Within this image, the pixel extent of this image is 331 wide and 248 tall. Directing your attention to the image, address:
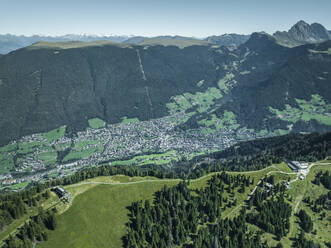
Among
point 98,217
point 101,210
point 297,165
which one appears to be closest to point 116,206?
point 101,210

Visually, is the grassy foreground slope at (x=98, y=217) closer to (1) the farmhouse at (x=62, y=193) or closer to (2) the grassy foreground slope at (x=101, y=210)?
(2) the grassy foreground slope at (x=101, y=210)

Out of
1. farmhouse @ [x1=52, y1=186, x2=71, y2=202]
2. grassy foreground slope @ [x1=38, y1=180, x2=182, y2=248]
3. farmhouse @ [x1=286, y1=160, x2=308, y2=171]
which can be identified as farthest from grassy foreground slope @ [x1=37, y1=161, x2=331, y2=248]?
farmhouse @ [x1=286, y1=160, x2=308, y2=171]

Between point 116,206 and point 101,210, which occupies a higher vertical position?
point 101,210

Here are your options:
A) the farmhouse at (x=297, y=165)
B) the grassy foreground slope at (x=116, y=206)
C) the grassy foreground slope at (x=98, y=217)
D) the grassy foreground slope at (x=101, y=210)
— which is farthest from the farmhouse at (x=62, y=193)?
the farmhouse at (x=297, y=165)

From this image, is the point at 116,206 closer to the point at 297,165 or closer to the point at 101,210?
the point at 101,210

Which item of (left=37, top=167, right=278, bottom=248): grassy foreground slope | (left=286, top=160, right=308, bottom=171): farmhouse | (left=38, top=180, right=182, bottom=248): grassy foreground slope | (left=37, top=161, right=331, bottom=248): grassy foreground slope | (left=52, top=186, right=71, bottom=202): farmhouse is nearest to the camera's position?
(left=38, top=180, right=182, bottom=248): grassy foreground slope

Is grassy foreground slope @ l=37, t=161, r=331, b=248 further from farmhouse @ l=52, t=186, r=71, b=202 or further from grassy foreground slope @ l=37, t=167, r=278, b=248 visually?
farmhouse @ l=52, t=186, r=71, b=202

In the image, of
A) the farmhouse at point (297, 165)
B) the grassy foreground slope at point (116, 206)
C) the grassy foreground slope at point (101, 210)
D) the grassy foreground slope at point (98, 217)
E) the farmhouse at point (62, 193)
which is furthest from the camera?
the farmhouse at point (297, 165)

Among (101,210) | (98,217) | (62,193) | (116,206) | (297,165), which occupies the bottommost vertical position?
(98,217)

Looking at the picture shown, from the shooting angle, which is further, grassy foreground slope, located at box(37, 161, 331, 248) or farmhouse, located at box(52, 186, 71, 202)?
farmhouse, located at box(52, 186, 71, 202)

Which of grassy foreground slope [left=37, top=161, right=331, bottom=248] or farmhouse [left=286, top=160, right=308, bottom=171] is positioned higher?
farmhouse [left=286, top=160, right=308, bottom=171]

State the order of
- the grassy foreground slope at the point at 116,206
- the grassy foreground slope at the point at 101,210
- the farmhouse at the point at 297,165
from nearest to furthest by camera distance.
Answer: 1. the grassy foreground slope at the point at 101,210
2. the grassy foreground slope at the point at 116,206
3. the farmhouse at the point at 297,165
